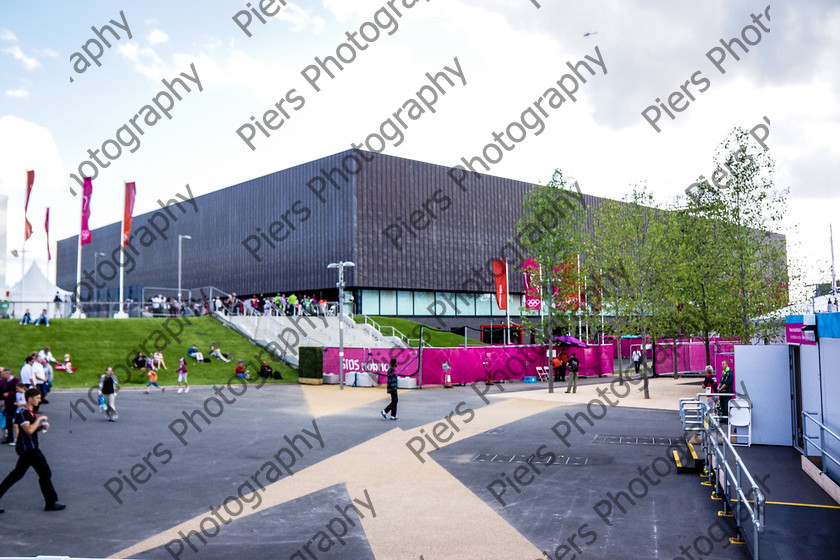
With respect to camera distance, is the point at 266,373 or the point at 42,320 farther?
the point at 42,320

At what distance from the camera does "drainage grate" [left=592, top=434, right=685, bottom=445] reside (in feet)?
52.3

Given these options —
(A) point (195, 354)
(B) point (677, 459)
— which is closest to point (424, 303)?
(A) point (195, 354)

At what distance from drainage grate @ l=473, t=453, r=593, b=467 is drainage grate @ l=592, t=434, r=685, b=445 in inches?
98.3

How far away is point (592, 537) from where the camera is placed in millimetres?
8641

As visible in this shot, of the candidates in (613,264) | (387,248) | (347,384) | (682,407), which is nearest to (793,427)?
(682,407)

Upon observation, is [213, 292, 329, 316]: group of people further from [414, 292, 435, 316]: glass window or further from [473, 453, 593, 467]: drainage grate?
[473, 453, 593, 467]: drainage grate

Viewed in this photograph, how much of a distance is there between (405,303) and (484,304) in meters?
9.03

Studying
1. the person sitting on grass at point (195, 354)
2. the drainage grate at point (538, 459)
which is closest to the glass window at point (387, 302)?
the person sitting on grass at point (195, 354)

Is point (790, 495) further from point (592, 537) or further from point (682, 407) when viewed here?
point (682, 407)

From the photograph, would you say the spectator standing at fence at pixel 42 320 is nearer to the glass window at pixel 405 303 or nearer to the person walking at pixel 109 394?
the person walking at pixel 109 394

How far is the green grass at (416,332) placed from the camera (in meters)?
49.8

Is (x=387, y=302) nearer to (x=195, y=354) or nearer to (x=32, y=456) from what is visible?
(x=195, y=354)

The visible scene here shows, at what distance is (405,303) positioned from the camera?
5625 centimetres

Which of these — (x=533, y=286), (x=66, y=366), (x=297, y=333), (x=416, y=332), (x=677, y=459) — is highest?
(x=533, y=286)
